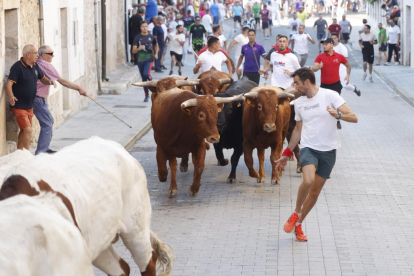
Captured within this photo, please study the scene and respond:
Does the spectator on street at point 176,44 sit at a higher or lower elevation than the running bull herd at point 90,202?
higher

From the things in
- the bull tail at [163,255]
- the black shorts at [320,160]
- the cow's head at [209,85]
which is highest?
the cow's head at [209,85]

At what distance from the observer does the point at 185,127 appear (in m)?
Answer: 11.7

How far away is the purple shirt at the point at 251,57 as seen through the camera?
18828mm

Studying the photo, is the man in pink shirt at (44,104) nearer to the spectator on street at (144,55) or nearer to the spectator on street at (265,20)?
the spectator on street at (144,55)

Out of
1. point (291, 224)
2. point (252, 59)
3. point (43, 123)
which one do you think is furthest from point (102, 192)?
point (252, 59)

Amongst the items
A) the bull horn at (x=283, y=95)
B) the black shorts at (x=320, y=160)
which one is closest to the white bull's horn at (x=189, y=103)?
the bull horn at (x=283, y=95)

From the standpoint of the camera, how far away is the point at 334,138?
952cm

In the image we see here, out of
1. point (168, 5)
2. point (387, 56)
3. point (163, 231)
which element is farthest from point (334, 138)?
point (168, 5)

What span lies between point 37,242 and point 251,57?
14.5 m

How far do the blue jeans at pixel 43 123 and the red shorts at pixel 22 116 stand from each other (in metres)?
0.26

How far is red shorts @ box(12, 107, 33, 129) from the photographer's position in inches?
542

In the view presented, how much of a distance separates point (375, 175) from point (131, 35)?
19161 millimetres

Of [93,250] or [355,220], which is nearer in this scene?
[93,250]

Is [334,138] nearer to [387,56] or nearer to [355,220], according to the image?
[355,220]
